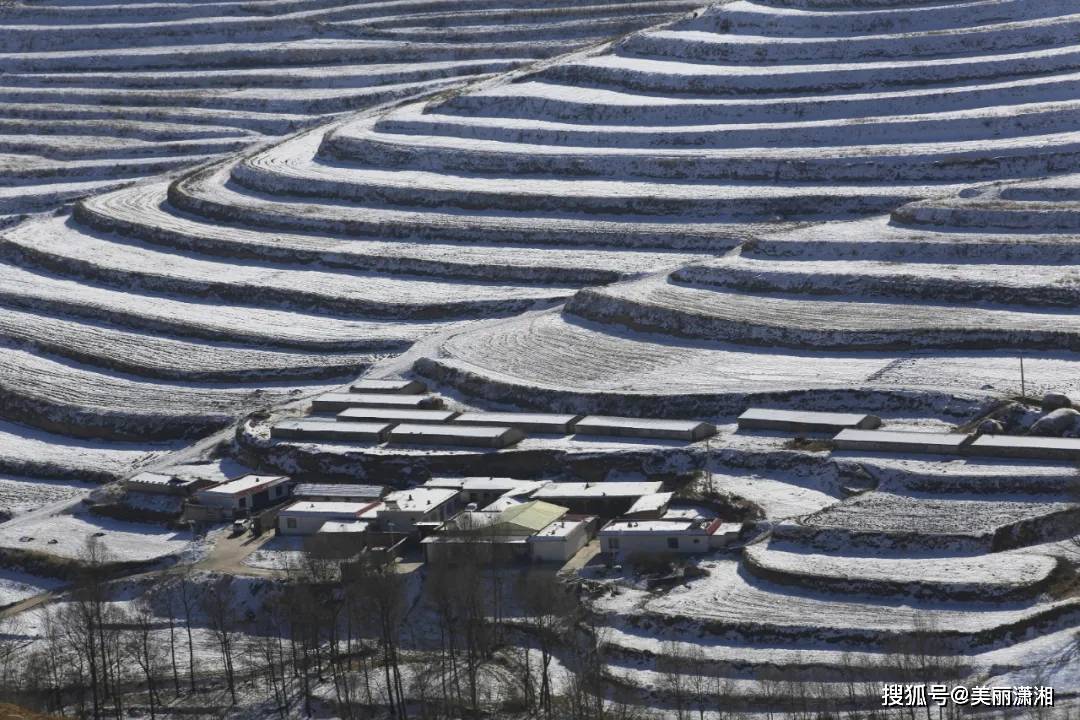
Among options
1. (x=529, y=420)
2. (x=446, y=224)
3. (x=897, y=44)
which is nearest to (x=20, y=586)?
(x=529, y=420)

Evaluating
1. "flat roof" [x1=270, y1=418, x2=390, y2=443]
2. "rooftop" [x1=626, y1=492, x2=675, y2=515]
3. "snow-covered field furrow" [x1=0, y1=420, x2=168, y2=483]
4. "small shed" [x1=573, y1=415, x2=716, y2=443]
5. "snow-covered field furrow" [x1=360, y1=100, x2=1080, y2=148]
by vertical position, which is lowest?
"snow-covered field furrow" [x1=0, y1=420, x2=168, y2=483]

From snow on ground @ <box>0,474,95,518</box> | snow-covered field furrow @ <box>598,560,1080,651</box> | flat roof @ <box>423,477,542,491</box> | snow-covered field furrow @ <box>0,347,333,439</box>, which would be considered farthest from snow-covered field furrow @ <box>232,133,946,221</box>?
snow-covered field furrow @ <box>598,560,1080,651</box>

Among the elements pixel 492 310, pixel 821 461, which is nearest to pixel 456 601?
pixel 821 461

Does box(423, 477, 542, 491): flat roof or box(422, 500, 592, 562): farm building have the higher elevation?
box(422, 500, 592, 562): farm building

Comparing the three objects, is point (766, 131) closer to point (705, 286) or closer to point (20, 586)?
point (705, 286)

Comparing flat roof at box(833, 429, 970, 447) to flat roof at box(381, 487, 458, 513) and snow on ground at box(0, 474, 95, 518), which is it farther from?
snow on ground at box(0, 474, 95, 518)

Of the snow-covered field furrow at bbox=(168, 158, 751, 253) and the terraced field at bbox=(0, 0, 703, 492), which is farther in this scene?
the snow-covered field furrow at bbox=(168, 158, 751, 253)
